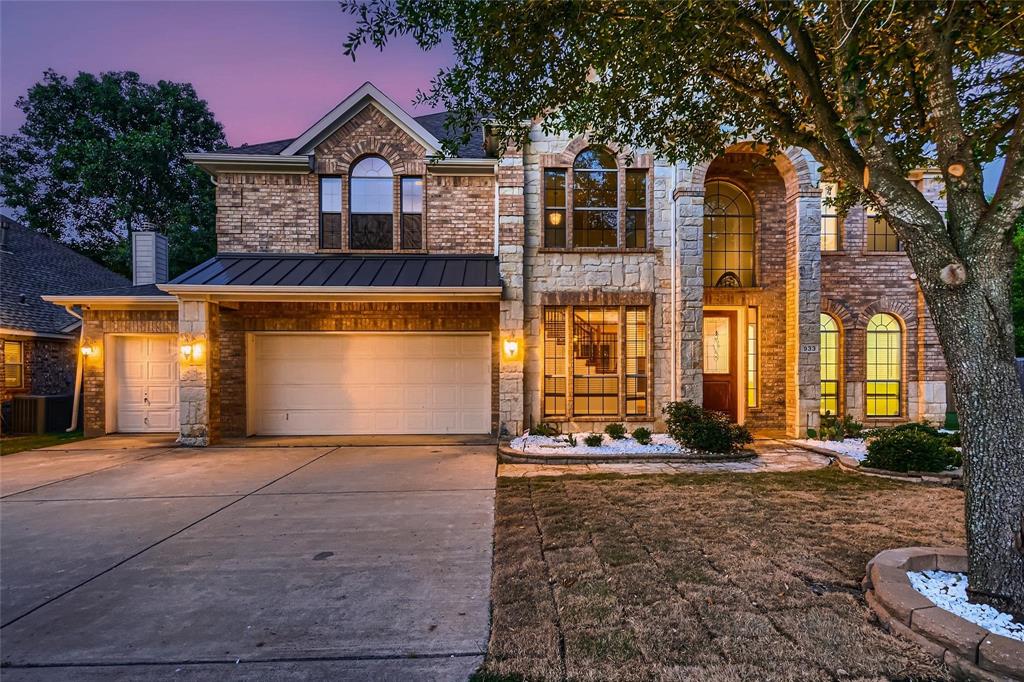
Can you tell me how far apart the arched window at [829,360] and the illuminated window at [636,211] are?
16.0 ft

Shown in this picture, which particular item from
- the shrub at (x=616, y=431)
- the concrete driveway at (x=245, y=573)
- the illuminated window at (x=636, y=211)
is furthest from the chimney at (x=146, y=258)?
the shrub at (x=616, y=431)

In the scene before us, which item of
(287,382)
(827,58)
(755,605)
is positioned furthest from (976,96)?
(287,382)

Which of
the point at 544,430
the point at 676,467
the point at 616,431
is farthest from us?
the point at 544,430

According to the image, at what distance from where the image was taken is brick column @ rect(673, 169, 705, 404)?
9484 millimetres

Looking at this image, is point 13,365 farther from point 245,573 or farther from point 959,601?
point 959,601

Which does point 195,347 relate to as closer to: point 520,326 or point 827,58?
point 520,326

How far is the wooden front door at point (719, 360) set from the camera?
36.0 ft

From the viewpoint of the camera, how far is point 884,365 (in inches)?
433

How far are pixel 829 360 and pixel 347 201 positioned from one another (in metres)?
12.0

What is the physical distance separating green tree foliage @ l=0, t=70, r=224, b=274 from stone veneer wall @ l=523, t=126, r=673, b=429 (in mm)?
16221

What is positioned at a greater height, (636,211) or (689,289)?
(636,211)

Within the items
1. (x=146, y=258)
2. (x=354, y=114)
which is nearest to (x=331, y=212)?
(x=354, y=114)

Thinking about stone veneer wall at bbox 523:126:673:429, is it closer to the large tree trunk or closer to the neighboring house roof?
the large tree trunk

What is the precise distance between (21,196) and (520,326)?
1021 inches
